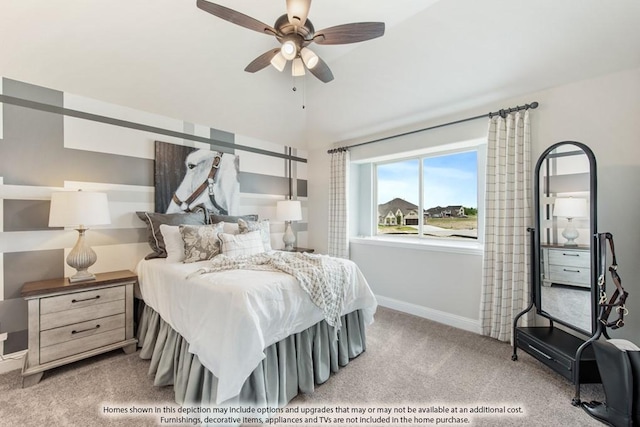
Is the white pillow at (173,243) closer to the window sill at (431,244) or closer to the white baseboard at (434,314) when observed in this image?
the window sill at (431,244)

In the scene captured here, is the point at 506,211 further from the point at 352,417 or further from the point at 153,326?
the point at 153,326

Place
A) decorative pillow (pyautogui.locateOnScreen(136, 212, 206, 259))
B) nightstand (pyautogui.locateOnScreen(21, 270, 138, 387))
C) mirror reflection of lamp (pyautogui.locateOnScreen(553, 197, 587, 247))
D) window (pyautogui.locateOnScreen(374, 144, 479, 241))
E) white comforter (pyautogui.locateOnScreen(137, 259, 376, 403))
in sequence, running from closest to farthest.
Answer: white comforter (pyautogui.locateOnScreen(137, 259, 376, 403)), nightstand (pyautogui.locateOnScreen(21, 270, 138, 387)), mirror reflection of lamp (pyautogui.locateOnScreen(553, 197, 587, 247)), decorative pillow (pyautogui.locateOnScreen(136, 212, 206, 259)), window (pyautogui.locateOnScreen(374, 144, 479, 241))

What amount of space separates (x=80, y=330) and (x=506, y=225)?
12.6ft

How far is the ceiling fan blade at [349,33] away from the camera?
1755 millimetres

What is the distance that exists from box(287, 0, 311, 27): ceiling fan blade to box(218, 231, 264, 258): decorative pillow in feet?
5.97

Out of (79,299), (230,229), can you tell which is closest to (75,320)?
(79,299)

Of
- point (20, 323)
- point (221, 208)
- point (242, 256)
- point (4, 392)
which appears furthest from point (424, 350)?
point (20, 323)

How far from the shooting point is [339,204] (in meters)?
4.09

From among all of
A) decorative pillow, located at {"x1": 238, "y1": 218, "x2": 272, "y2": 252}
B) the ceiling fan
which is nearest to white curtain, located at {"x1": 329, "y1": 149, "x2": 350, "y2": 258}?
decorative pillow, located at {"x1": 238, "y1": 218, "x2": 272, "y2": 252}

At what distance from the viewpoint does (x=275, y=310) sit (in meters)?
1.71

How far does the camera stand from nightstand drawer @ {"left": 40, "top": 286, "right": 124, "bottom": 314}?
2.02 m

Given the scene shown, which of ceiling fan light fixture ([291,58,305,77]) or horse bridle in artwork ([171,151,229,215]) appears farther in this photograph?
horse bridle in artwork ([171,151,229,215])

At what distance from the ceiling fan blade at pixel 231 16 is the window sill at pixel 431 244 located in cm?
274

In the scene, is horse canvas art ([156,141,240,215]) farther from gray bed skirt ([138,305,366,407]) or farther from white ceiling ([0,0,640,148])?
gray bed skirt ([138,305,366,407])
